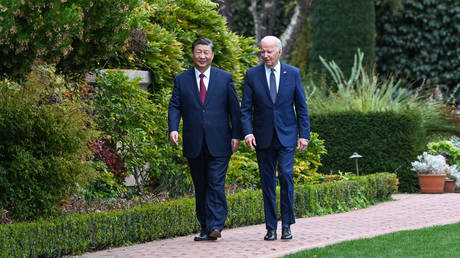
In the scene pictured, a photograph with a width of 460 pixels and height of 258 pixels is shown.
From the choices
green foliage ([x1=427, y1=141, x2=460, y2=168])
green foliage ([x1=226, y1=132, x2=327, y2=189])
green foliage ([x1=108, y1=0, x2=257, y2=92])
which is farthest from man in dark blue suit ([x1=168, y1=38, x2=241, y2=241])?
green foliage ([x1=427, y1=141, x2=460, y2=168])

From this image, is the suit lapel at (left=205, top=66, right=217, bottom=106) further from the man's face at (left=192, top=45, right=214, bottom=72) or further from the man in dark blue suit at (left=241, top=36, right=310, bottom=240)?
the man in dark blue suit at (left=241, top=36, right=310, bottom=240)

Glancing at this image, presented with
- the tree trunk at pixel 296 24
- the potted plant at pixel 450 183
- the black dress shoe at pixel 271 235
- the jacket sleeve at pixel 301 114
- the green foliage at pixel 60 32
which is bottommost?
the black dress shoe at pixel 271 235

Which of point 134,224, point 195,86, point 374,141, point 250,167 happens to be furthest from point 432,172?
point 134,224

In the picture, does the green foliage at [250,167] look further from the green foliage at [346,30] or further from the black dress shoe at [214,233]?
the green foliage at [346,30]

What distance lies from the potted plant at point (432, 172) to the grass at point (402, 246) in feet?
15.0

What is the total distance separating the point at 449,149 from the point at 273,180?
265 inches

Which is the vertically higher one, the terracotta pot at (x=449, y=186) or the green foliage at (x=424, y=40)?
the green foliage at (x=424, y=40)

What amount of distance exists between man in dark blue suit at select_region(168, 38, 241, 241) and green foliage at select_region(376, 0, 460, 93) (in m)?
15.7

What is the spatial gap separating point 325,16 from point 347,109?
7.94 m

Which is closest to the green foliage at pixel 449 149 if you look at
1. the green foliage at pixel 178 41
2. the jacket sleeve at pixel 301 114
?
the green foliage at pixel 178 41

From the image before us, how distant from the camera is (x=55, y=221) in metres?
6.31

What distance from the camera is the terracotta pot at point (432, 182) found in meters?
11.8

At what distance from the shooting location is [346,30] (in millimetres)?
20281

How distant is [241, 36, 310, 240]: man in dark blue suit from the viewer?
22.1 ft
